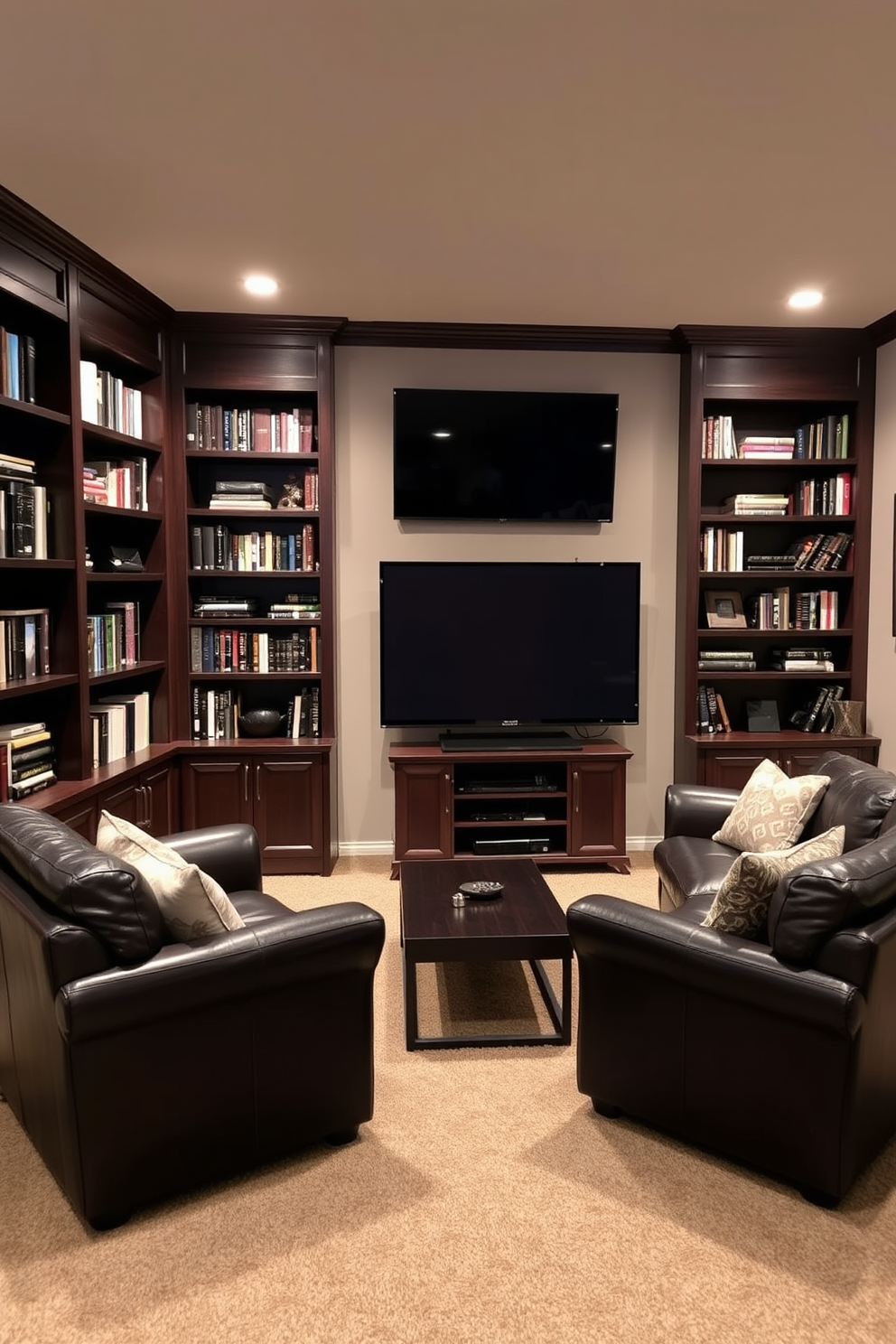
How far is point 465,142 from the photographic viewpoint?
104 inches

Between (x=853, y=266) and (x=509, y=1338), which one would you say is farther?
(x=853, y=266)

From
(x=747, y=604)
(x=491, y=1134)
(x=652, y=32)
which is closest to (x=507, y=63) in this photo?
(x=652, y=32)

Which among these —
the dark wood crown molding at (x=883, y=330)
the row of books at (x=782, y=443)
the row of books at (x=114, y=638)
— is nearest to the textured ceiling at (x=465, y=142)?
the dark wood crown molding at (x=883, y=330)

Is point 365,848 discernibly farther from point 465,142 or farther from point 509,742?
point 465,142

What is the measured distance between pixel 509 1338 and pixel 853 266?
3923 mm

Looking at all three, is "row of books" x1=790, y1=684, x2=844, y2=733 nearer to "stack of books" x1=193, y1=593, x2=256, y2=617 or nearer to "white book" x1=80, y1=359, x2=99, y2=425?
"stack of books" x1=193, y1=593, x2=256, y2=617

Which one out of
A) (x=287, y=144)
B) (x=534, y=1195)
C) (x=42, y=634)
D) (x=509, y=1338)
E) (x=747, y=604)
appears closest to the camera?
(x=509, y=1338)

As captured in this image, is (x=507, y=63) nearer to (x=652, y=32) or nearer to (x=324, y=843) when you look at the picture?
(x=652, y=32)

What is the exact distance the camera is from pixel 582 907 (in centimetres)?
239

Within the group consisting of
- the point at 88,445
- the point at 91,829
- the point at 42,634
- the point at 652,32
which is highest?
the point at 652,32

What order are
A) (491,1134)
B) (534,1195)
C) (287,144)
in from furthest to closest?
(287,144)
(491,1134)
(534,1195)

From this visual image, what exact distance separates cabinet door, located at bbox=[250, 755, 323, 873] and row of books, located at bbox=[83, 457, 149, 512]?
1407 millimetres

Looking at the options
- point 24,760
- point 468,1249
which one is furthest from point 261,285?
point 468,1249

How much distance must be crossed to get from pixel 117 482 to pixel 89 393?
460 mm
